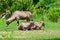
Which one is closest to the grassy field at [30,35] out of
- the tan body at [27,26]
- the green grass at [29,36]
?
the green grass at [29,36]

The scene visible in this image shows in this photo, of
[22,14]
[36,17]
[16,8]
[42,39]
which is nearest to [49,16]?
[36,17]

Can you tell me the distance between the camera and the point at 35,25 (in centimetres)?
1812

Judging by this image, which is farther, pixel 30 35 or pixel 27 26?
pixel 27 26

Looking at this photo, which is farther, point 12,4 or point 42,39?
point 12,4

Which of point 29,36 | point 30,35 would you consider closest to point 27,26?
point 30,35

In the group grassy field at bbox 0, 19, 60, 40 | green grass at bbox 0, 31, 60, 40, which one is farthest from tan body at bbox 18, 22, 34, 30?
green grass at bbox 0, 31, 60, 40

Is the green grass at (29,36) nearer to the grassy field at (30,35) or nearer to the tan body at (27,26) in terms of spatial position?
the grassy field at (30,35)

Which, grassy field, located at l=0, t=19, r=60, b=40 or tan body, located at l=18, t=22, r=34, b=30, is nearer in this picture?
grassy field, located at l=0, t=19, r=60, b=40

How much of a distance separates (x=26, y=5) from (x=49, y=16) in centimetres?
337

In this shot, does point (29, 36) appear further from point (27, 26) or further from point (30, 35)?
point (27, 26)

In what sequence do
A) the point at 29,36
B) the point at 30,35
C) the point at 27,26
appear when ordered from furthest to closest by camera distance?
the point at 27,26, the point at 30,35, the point at 29,36

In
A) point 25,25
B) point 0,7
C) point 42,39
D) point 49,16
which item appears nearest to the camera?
point 42,39

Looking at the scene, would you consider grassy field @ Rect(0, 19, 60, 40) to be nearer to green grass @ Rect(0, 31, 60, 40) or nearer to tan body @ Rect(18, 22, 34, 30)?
green grass @ Rect(0, 31, 60, 40)

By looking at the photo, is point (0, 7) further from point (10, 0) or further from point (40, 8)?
point (40, 8)
